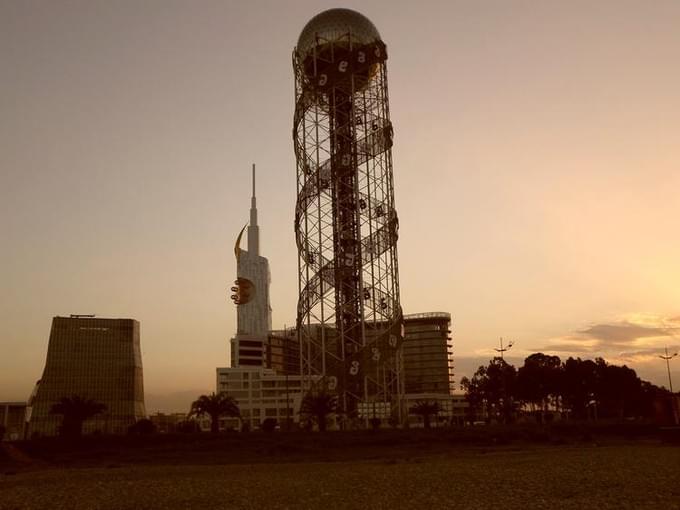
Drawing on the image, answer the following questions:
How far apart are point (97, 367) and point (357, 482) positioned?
16070cm

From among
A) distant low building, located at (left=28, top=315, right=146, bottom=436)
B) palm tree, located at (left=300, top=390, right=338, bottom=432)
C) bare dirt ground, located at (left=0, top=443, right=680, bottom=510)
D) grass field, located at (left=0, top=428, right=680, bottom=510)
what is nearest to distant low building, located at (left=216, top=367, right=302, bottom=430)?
distant low building, located at (left=28, top=315, right=146, bottom=436)

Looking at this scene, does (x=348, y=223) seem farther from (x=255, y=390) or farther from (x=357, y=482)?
(x=255, y=390)

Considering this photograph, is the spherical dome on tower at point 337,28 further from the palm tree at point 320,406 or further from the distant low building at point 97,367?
the distant low building at point 97,367

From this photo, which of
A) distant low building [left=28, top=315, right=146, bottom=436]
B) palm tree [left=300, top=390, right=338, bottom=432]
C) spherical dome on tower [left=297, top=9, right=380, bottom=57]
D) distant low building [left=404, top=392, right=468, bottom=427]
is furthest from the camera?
distant low building [left=28, top=315, right=146, bottom=436]

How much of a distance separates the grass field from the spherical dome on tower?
4887cm

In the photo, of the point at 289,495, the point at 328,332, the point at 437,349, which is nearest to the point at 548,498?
the point at 289,495

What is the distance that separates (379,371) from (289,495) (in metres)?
50.4

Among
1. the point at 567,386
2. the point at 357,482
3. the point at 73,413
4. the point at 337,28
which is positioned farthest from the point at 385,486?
the point at 567,386

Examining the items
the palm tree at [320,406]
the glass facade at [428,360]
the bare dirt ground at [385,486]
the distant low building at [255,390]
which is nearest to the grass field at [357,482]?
the bare dirt ground at [385,486]

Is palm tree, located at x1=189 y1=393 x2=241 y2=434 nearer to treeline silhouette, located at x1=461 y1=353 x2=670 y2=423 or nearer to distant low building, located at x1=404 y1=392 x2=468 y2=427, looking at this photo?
treeline silhouette, located at x1=461 y1=353 x2=670 y2=423

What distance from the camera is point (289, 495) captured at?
843 inches

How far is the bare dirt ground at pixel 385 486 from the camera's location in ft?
62.2

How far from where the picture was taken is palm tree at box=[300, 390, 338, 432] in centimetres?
6166

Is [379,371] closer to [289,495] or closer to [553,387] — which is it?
[553,387]
